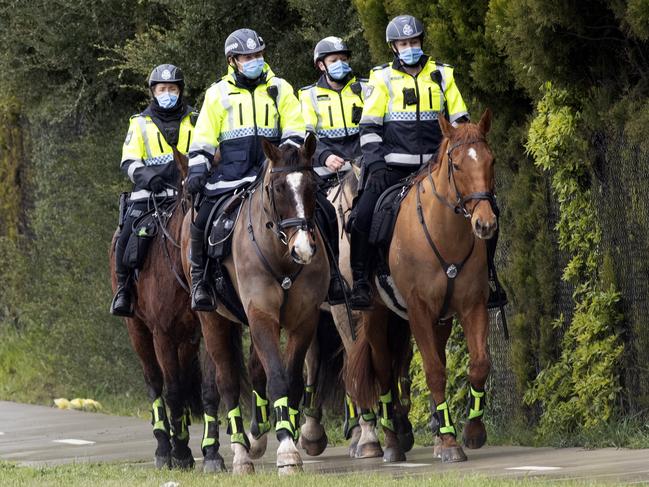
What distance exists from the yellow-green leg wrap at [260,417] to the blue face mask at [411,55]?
3029mm

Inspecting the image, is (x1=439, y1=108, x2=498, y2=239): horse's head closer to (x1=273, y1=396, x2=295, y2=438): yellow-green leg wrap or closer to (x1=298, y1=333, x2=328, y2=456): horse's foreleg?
(x1=273, y1=396, x2=295, y2=438): yellow-green leg wrap

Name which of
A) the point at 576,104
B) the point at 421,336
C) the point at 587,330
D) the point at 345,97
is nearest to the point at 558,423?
the point at 587,330

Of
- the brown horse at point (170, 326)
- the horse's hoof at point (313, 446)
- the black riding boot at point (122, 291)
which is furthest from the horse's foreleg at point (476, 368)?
the black riding boot at point (122, 291)

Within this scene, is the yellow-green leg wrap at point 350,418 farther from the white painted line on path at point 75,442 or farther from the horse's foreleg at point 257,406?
the white painted line on path at point 75,442

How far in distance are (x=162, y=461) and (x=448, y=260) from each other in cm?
313

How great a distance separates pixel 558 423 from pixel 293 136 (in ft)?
10.7

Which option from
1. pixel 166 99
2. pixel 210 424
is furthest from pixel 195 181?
pixel 210 424

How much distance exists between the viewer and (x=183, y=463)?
12.9 m

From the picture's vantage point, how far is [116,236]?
14.2 meters

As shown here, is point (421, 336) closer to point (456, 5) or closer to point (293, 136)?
point (293, 136)

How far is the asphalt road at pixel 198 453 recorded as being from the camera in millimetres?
10312

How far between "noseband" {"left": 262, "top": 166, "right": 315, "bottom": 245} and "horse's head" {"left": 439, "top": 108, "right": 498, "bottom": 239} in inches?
43.9

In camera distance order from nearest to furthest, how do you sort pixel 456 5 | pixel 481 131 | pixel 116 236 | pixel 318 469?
pixel 481 131, pixel 318 469, pixel 456 5, pixel 116 236

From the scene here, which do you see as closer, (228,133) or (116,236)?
(228,133)
